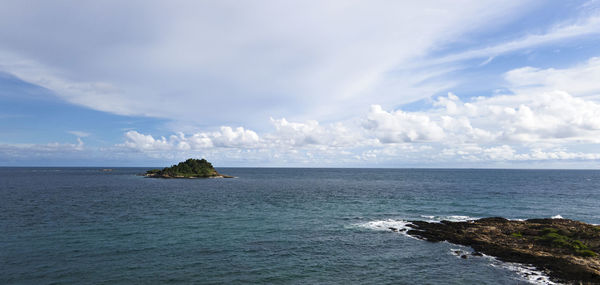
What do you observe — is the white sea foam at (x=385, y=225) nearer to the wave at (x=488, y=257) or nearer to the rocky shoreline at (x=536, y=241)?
the wave at (x=488, y=257)

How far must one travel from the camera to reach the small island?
7160 inches

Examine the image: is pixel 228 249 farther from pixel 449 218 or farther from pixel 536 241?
pixel 449 218

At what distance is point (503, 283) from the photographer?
1008 inches

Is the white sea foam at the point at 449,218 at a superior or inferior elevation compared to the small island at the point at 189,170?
inferior

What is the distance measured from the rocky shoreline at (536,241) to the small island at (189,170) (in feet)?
533

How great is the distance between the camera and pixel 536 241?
121 ft

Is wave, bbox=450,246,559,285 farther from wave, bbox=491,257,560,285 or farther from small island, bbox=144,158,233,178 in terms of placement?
small island, bbox=144,158,233,178

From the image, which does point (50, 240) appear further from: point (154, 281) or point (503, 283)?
point (503, 283)

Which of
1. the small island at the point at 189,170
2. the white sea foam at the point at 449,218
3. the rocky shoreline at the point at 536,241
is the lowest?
the white sea foam at the point at 449,218

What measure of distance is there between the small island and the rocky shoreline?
533 feet

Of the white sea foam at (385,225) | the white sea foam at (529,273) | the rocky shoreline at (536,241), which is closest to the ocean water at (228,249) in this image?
the white sea foam at (529,273)

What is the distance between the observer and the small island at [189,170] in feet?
597

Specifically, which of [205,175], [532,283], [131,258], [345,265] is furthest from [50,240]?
[205,175]

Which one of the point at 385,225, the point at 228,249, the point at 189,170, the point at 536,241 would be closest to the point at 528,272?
the point at 536,241
